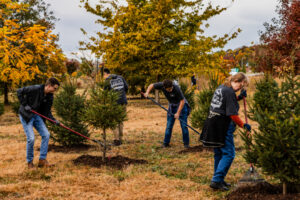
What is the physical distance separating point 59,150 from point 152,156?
8.63 feet

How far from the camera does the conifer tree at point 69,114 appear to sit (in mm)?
8062

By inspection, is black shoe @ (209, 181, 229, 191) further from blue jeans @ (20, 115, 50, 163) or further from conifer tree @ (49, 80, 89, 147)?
conifer tree @ (49, 80, 89, 147)

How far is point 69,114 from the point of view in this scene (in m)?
8.07

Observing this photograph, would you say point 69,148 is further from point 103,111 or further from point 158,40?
point 158,40

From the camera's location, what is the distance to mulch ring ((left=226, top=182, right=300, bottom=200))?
3.81 metres

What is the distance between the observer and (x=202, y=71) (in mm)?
17172

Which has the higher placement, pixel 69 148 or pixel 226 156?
pixel 226 156

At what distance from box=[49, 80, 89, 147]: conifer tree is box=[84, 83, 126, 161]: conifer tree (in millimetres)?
1627

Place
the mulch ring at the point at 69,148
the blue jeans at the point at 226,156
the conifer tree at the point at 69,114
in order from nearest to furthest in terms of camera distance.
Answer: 1. the blue jeans at the point at 226,156
2. the mulch ring at the point at 69,148
3. the conifer tree at the point at 69,114

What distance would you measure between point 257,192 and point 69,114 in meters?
5.54

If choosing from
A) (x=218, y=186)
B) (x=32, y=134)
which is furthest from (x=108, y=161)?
(x=218, y=186)

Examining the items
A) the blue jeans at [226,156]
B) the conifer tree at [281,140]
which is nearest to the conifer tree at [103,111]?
the blue jeans at [226,156]

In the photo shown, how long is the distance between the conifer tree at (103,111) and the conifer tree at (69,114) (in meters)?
1.63

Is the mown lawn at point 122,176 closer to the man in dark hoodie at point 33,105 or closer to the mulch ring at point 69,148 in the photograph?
the mulch ring at point 69,148
